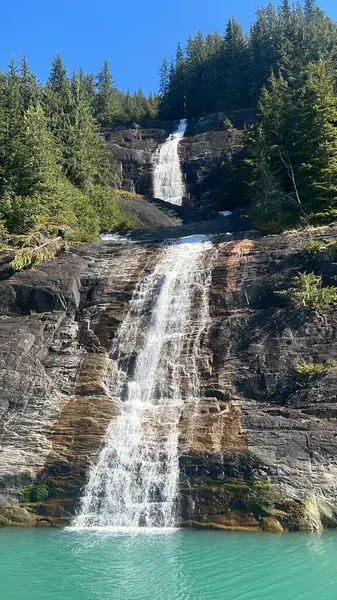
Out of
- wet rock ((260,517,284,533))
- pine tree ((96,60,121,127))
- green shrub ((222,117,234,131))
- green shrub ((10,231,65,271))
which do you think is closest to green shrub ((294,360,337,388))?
wet rock ((260,517,284,533))

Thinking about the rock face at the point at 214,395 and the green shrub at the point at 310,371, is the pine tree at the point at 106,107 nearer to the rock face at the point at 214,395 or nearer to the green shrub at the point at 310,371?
the rock face at the point at 214,395

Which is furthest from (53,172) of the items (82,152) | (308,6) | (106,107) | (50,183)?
(308,6)

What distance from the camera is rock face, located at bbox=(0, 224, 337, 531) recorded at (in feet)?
46.3

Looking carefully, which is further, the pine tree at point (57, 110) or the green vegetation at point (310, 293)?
the pine tree at point (57, 110)

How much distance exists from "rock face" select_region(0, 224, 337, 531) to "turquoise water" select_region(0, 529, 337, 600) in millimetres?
1128

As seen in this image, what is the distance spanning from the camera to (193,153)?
178 ft

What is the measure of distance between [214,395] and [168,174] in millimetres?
38992

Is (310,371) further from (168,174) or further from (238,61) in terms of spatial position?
(238,61)

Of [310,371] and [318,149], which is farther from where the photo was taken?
[318,149]

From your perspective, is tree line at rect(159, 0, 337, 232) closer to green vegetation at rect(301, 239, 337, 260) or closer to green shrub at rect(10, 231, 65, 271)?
green vegetation at rect(301, 239, 337, 260)

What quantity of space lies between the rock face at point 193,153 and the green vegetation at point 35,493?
109ft

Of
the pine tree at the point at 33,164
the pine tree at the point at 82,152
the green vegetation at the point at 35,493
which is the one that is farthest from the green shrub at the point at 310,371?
the pine tree at the point at 82,152

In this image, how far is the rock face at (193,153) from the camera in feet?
163

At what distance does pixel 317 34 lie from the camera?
206 ft
